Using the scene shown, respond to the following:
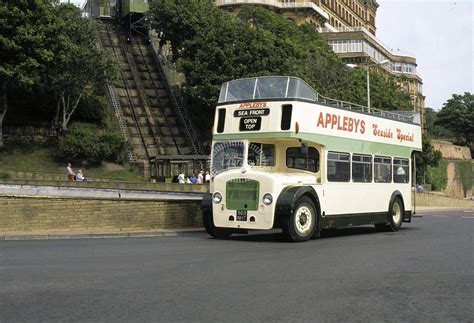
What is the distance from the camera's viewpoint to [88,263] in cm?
1103

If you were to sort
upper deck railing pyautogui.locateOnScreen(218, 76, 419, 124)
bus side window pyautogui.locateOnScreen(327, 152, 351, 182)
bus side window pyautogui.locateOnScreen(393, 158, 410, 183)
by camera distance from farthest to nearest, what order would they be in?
bus side window pyautogui.locateOnScreen(393, 158, 410, 183)
bus side window pyautogui.locateOnScreen(327, 152, 351, 182)
upper deck railing pyautogui.locateOnScreen(218, 76, 419, 124)

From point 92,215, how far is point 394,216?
32.4 ft

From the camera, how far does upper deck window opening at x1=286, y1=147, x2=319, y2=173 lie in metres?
16.6

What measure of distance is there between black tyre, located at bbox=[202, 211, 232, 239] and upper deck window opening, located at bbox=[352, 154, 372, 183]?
414 cm

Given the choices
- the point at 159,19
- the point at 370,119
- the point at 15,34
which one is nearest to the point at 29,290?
the point at 370,119

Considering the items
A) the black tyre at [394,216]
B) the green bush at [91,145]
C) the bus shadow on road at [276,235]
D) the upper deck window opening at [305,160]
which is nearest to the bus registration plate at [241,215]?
the bus shadow on road at [276,235]

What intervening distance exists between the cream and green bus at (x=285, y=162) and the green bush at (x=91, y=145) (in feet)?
87.5

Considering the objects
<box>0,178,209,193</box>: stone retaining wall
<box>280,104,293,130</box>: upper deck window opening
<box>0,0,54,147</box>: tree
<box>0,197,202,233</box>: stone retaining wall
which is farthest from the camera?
<box>0,0,54,147</box>: tree

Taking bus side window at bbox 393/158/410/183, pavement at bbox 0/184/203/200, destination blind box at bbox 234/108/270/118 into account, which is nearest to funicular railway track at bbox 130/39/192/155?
pavement at bbox 0/184/203/200

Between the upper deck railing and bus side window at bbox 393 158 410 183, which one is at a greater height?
the upper deck railing

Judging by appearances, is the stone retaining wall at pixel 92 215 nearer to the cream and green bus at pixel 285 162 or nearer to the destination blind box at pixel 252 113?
the cream and green bus at pixel 285 162

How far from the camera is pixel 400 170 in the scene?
20688 millimetres

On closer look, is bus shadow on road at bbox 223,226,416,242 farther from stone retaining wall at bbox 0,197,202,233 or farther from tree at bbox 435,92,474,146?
tree at bbox 435,92,474,146

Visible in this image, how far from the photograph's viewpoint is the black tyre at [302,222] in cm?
1533
